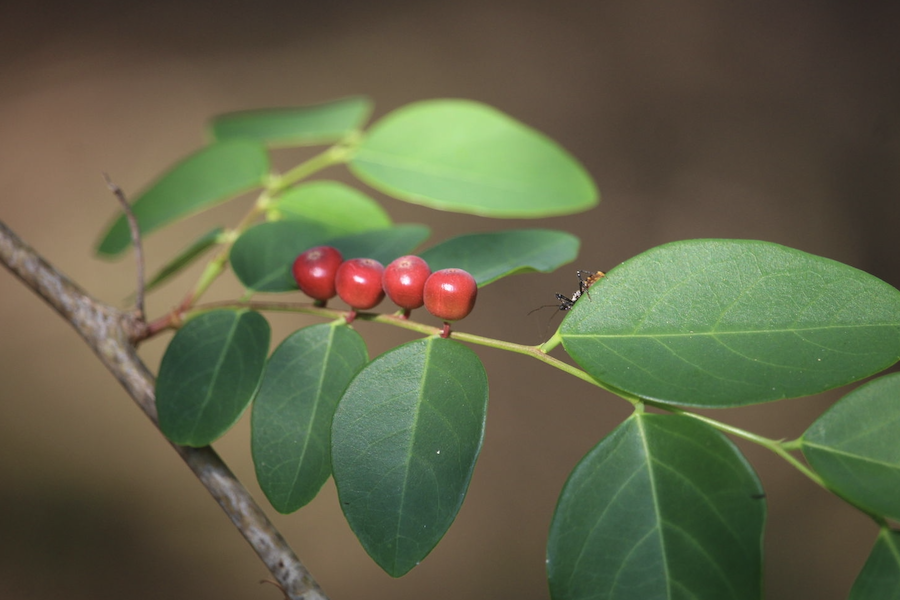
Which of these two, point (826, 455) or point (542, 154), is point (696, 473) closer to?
point (826, 455)

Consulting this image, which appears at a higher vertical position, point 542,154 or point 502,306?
point 542,154

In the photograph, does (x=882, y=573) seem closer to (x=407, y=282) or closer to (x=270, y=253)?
(x=407, y=282)

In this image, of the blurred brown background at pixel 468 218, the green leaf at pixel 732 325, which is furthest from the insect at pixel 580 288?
the blurred brown background at pixel 468 218

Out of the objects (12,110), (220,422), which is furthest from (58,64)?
(220,422)

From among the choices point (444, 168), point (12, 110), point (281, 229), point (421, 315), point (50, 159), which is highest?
point (12, 110)

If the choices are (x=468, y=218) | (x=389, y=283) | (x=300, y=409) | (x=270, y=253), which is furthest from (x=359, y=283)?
(x=468, y=218)

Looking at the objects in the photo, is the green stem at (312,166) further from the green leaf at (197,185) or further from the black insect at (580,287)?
the black insect at (580,287)

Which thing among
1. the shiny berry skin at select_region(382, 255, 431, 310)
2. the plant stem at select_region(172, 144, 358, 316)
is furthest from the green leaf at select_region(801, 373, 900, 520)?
the plant stem at select_region(172, 144, 358, 316)
